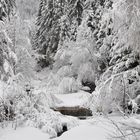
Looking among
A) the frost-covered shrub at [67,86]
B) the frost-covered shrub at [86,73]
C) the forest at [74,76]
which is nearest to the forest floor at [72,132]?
the forest at [74,76]

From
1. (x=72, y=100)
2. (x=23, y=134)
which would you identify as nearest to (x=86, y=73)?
(x=72, y=100)

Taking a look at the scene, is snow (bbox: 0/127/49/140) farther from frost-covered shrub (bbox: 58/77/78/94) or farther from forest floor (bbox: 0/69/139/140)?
frost-covered shrub (bbox: 58/77/78/94)

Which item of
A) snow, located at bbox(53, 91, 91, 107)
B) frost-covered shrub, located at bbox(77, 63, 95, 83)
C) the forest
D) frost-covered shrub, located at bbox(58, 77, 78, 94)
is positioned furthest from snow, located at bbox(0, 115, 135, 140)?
frost-covered shrub, located at bbox(77, 63, 95, 83)

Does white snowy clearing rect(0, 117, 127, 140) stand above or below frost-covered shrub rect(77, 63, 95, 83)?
below

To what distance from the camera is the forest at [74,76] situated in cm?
873

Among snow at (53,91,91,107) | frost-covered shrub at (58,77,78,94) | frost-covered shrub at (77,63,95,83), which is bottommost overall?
snow at (53,91,91,107)

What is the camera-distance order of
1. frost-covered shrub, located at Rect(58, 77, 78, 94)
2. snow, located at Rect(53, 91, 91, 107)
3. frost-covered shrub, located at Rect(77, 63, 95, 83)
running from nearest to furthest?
snow, located at Rect(53, 91, 91, 107)
frost-covered shrub, located at Rect(58, 77, 78, 94)
frost-covered shrub, located at Rect(77, 63, 95, 83)

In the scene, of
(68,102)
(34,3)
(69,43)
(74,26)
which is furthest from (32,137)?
(34,3)

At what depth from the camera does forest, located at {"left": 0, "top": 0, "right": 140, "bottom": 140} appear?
8.73 m

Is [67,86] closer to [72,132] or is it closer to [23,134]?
[23,134]

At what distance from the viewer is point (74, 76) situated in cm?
2548

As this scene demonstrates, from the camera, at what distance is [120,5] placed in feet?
32.0

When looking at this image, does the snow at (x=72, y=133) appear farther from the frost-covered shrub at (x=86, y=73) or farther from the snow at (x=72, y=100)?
the frost-covered shrub at (x=86, y=73)

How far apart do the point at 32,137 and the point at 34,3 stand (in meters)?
66.8
